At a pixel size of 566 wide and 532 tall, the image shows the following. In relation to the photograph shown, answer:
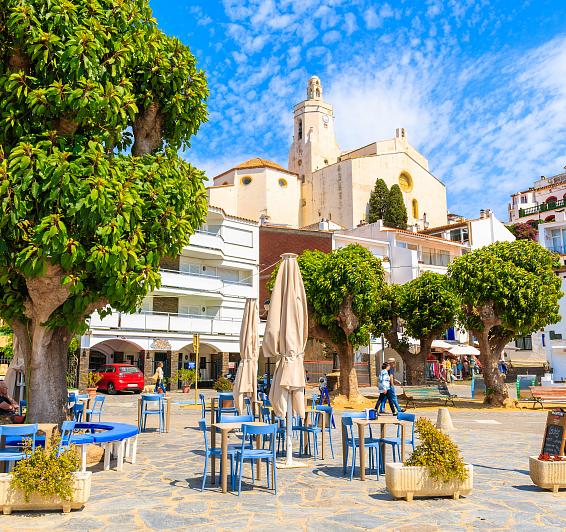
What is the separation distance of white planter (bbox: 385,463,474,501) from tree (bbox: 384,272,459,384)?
22413 millimetres

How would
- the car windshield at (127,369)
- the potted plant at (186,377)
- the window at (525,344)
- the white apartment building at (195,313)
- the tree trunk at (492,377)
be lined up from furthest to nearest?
the window at (525,344), the white apartment building at (195,313), the potted plant at (186,377), the car windshield at (127,369), the tree trunk at (492,377)

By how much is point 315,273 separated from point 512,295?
8039 mm

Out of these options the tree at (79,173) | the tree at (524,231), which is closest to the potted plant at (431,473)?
the tree at (79,173)

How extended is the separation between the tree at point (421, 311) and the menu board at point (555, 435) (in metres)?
20.8

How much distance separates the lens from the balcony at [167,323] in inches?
1284

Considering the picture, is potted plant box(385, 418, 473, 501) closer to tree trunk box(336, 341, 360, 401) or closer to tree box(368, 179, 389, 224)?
tree trunk box(336, 341, 360, 401)

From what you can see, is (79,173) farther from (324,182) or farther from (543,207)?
(543,207)

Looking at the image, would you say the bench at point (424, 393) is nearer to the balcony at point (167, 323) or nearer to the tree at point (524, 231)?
the balcony at point (167, 323)

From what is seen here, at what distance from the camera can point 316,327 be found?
25.5m

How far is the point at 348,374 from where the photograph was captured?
25109 millimetres

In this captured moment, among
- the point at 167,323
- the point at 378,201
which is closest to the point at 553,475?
the point at 167,323

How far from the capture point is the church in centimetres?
7488

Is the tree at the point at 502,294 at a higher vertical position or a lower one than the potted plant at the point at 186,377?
higher

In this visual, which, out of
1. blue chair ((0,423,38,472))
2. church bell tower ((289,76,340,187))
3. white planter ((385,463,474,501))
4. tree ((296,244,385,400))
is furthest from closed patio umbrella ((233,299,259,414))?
church bell tower ((289,76,340,187))
